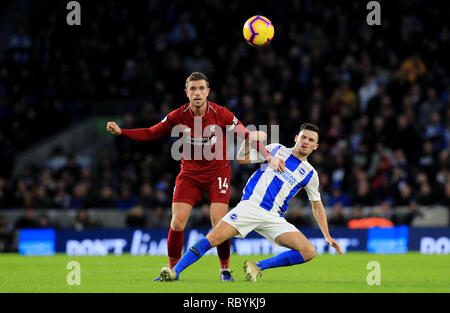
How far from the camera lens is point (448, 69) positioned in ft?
67.7

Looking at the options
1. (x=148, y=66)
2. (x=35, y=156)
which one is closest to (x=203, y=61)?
(x=148, y=66)

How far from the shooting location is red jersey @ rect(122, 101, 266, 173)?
364 inches

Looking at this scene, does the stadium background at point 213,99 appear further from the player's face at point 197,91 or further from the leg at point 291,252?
the player's face at point 197,91

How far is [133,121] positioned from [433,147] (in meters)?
7.47

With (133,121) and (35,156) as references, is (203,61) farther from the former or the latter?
(35,156)

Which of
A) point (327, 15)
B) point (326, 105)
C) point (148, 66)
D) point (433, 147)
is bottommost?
point (433, 147)

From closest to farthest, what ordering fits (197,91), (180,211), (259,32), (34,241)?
(197,91) → (180,211) → (259,32) → (34,241)

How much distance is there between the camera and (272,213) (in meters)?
8.94

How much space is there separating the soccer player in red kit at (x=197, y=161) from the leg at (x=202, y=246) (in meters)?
0.58

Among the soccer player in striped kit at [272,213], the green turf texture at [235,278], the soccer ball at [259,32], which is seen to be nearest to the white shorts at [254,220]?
the soccer player in striped kit at [272,213]

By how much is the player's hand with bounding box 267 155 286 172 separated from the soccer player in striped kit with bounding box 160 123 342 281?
0.12 metres

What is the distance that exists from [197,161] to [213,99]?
1117 centimetres

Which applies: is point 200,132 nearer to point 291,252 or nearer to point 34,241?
point 291,252

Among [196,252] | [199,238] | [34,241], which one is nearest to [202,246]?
[196,252]
